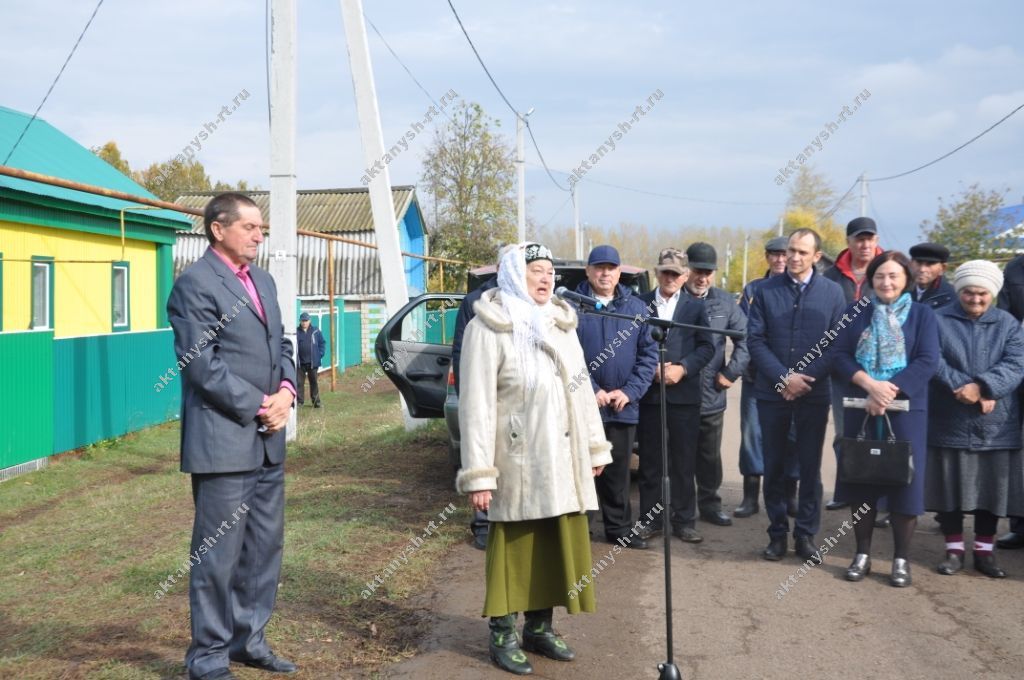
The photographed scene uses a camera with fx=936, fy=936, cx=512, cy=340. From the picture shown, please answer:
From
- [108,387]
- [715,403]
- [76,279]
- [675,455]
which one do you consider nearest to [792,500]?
[715,403]

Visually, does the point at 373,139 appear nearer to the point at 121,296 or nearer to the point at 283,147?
the point at 283,147

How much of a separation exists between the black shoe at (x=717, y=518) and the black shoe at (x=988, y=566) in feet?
6.05

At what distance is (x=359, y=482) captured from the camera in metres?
8.71

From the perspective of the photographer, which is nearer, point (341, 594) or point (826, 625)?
point (826, 625)

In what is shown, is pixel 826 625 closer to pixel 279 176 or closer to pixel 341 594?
pixel 341 594

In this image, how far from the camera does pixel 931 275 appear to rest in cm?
716

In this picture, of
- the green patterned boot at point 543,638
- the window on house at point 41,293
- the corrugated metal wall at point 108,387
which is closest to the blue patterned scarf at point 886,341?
the green patterned boot at point 543,638

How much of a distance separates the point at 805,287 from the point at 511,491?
3.04 meters

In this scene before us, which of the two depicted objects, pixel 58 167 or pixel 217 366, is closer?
pixel 217 366

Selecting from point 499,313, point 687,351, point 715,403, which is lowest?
point 715,403

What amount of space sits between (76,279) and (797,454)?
12037 mm

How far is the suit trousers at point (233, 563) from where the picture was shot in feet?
13.0

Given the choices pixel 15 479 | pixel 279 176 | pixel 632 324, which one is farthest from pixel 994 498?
pixel 15 479

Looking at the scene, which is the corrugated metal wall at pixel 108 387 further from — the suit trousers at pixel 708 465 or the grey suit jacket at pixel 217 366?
the grey suit jacket at pixel 217 366
